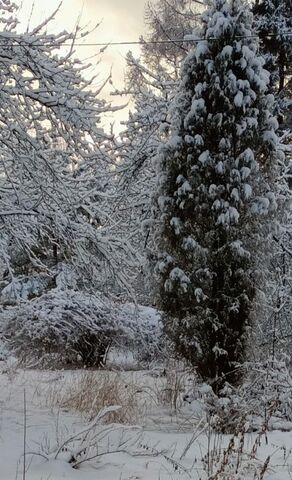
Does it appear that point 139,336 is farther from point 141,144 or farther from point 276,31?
point 276,31

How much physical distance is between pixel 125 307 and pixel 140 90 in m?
3.75

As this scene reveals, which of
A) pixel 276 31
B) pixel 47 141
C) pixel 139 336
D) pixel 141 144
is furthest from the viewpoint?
pixel 276 31

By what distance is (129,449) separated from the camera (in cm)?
385

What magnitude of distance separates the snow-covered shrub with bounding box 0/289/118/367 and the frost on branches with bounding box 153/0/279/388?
140 inches

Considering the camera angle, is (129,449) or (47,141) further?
(47,141)

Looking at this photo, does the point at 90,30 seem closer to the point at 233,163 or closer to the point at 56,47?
the point at 56,47

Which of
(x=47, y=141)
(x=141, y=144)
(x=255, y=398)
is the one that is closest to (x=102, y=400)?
(x=255, y=398)

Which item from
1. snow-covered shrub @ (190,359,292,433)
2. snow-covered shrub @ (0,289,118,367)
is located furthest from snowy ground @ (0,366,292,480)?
snow-covered shrub @ (0,289,118,367)

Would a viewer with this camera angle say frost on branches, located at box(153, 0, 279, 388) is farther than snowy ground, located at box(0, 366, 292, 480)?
Yes

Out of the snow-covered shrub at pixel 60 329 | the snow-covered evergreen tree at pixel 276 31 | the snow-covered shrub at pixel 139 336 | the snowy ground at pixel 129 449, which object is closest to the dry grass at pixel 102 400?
the snowy ground at pixel 129 449

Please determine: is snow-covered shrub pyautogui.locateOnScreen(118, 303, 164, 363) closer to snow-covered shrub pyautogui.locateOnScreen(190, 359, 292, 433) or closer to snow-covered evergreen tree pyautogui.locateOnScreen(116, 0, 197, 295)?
snow-covered evergreen tree pyautogui.locateOnScreen(116, 0, 197, 295)

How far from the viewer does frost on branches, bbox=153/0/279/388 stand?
561 cm

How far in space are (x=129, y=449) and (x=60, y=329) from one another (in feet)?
17.9

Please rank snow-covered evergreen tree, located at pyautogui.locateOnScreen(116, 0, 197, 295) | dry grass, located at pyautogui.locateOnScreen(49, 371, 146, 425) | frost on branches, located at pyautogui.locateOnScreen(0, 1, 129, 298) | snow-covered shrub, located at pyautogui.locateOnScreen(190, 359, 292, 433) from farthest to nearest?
snow-covered evergreen tree, located at pyautogui.locateOnScreen(116, 0, 197, 295) → dry grass, located at pyautogui.locateOnScreen(49, 371, 146, 425) → snow-covered shrub, located at pyautogui.locateOnScreen(190, 359, 292, 433) → frost on branches, located at pyautogui.locateOnScreen(0, 1, 129, 298)
